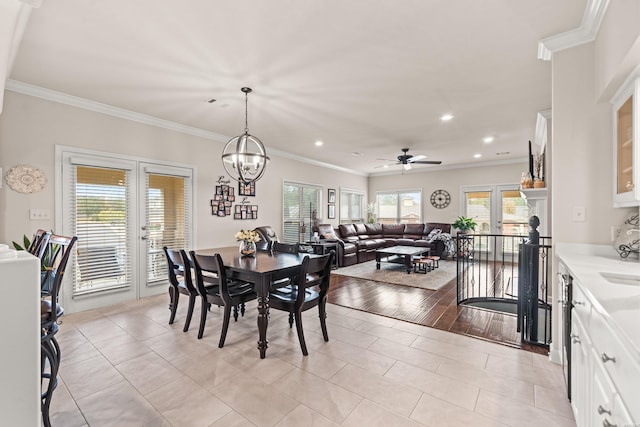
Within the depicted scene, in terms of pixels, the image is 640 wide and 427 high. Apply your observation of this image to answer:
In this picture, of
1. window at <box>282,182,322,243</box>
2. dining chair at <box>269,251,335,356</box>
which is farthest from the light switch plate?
window at <box>282,182,322,243</box>

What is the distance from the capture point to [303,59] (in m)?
2.76

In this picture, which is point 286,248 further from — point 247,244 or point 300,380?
point 300,380

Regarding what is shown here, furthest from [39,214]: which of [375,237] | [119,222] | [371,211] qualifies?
[371,211]

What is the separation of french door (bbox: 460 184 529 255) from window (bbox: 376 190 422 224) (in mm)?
1369

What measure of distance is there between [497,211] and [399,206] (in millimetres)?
2781

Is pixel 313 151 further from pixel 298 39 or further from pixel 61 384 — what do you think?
pixel 61 384

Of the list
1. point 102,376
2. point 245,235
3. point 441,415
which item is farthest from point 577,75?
point 102,376

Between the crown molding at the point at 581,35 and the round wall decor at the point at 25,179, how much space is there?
5.19 metres

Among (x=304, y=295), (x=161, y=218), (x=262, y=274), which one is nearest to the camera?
(x=262, y=274)

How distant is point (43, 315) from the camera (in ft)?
5.31

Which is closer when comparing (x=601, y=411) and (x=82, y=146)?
(x=601, y=411)

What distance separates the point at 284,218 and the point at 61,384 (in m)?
4.88

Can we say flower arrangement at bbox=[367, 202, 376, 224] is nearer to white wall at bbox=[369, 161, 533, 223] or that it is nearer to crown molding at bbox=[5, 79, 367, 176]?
white wall at bbox=[369, 161, 533, 223]

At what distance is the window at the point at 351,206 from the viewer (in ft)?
29.5
